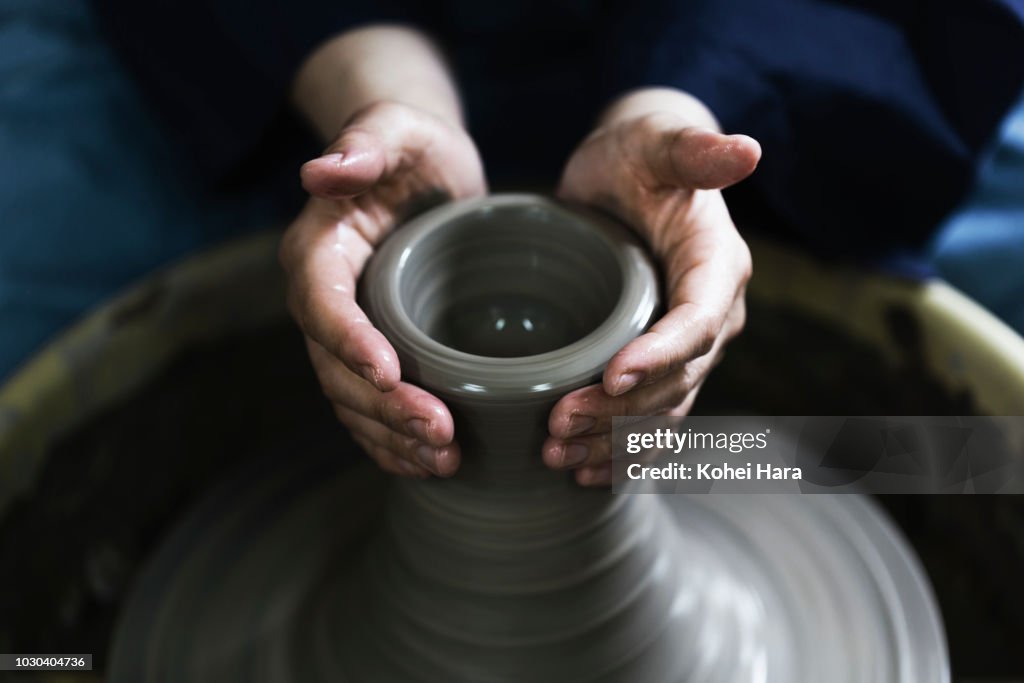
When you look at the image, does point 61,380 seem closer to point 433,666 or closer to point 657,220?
point 433,666

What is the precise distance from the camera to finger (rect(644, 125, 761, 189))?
0.85m

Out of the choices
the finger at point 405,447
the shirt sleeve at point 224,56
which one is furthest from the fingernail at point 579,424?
the shirt sleeve at point 224,56

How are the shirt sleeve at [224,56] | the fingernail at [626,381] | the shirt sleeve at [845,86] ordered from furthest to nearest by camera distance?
the shirt sleeve at [224,56] < the shirt sleeve at [845,86] < the fingernail at [626,381]

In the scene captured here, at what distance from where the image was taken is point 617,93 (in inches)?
47.6

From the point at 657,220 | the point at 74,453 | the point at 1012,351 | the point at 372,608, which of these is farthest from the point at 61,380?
the point at 1012,351

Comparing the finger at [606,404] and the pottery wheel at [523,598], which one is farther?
the pottery wheel at [523,598]

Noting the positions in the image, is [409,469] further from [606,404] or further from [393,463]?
[606,404]

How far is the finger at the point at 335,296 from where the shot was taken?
31.7 inches

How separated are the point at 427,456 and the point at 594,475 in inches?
6.0

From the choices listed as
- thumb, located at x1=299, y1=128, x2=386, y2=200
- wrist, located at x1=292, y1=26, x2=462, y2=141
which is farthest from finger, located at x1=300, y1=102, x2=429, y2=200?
wrist, located at x1=292, y1=26, x2=462, y2=141

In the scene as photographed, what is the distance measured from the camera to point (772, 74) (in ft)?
3.86

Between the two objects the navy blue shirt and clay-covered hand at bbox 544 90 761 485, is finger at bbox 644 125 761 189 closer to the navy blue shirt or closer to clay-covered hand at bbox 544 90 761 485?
clay-covered hand at bbox 544 90 761 485

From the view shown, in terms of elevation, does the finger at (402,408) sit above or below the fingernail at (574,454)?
above

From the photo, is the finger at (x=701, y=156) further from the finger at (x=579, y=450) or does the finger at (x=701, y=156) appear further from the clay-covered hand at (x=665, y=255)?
the finger at (x=579, y=450)
